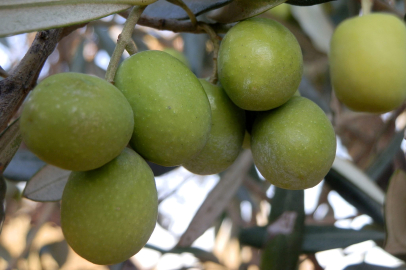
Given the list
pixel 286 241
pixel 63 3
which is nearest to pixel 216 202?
pixel 286 241

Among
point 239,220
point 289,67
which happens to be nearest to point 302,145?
point 289,67

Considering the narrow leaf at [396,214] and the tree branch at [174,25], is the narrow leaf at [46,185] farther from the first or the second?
the narrow leaf at [396,214]

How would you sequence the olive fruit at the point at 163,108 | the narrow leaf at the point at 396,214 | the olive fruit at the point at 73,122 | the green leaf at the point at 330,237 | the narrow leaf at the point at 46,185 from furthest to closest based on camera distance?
the green leaf at the point at 330,237 < the narrow leaf at the point at 396,214 < the narrow leaf at the point at 46,185 < the olive fruit at the point at 163,108 < the olive fruit at the point at 73,122

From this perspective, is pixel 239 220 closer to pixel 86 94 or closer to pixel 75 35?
pixel 75 35

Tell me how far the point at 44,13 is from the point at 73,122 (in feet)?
0.67

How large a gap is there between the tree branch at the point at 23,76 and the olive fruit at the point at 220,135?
0.97 feet

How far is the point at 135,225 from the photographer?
0.58m

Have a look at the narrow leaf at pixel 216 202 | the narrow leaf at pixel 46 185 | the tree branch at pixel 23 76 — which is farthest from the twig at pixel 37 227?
the tree branch at pixel 23 76

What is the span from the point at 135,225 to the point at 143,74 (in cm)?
24

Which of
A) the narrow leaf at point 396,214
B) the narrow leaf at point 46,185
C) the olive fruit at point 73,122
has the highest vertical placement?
the olive fruit at point 73,122

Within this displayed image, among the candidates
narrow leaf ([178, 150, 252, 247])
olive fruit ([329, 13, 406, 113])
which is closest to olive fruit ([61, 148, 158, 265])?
olive fruit ([329, 13, 406, 113])

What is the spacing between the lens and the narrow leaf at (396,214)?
3.32 feet

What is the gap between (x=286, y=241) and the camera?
111 centimetres

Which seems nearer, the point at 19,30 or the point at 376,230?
the point at 19,30
